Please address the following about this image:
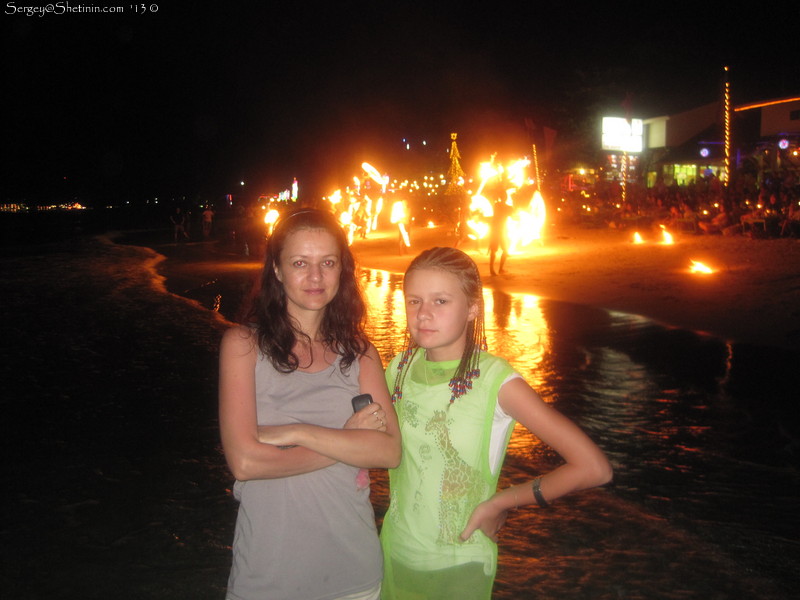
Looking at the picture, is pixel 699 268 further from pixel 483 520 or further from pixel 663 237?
pixel 483 520

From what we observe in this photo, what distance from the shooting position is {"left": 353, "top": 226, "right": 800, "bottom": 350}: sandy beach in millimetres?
11578

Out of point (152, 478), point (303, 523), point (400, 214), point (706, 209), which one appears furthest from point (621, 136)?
point (303, 523)

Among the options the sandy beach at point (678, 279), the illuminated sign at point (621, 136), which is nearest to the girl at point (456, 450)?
the sandy beach at point (678, 279)

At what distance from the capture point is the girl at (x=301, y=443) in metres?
2.07

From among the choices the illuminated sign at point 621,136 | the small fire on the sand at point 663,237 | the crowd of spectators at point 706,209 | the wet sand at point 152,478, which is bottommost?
the wet sand at point 152,478

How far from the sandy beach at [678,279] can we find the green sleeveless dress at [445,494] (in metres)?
9.10

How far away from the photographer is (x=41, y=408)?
302 inches

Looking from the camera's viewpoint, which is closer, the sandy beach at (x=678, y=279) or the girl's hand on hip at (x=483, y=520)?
the girl's hand on hip at (x=483, y=520)

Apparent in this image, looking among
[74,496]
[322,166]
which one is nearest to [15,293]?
[74,496]

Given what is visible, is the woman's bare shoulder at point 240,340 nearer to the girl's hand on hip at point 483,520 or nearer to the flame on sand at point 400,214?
the girl's hand on hip at point 483,520

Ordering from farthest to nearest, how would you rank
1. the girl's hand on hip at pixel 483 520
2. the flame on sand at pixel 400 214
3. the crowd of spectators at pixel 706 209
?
the flame on sand at pixel 400 214, the crowd of spectators at pixel 706 209, the girl's hand on hip at pixel 483 520

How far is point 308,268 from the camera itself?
7.60ft

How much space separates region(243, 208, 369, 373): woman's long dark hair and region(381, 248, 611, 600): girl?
0.24 m

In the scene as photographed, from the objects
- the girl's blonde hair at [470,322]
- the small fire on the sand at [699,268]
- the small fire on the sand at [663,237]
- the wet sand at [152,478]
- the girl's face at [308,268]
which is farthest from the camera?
the small fire on the sand at [663,237]
